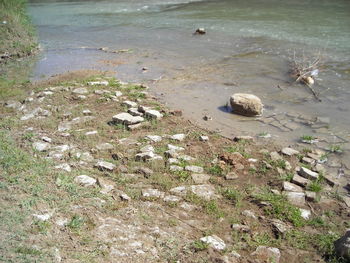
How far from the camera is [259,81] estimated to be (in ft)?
34.1

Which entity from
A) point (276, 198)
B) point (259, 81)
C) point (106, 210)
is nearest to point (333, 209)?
point (276, 198)

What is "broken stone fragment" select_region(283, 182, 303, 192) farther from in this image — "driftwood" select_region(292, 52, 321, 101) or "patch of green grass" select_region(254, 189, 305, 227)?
"driftwood" select_region(292, 52, 321, 101)

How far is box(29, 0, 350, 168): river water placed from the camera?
797 cm

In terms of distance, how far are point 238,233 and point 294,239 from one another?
62cm

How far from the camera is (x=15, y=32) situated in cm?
1417

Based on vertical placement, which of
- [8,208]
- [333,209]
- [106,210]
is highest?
[8,208]

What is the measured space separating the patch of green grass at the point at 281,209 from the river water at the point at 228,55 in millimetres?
2213

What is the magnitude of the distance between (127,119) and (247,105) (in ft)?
8.54

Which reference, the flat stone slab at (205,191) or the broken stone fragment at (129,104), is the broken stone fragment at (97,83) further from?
the flat stone slab at (205,191)

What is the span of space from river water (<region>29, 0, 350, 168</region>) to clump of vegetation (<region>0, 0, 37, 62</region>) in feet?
2.79

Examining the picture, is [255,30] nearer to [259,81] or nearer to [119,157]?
[259,81]

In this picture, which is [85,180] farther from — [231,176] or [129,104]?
[129,104]

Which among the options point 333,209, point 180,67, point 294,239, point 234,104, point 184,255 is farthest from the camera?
point 180,67

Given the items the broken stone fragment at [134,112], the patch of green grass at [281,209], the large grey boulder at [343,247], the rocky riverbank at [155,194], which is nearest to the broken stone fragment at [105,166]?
the rocky riverbank at [155,194]
